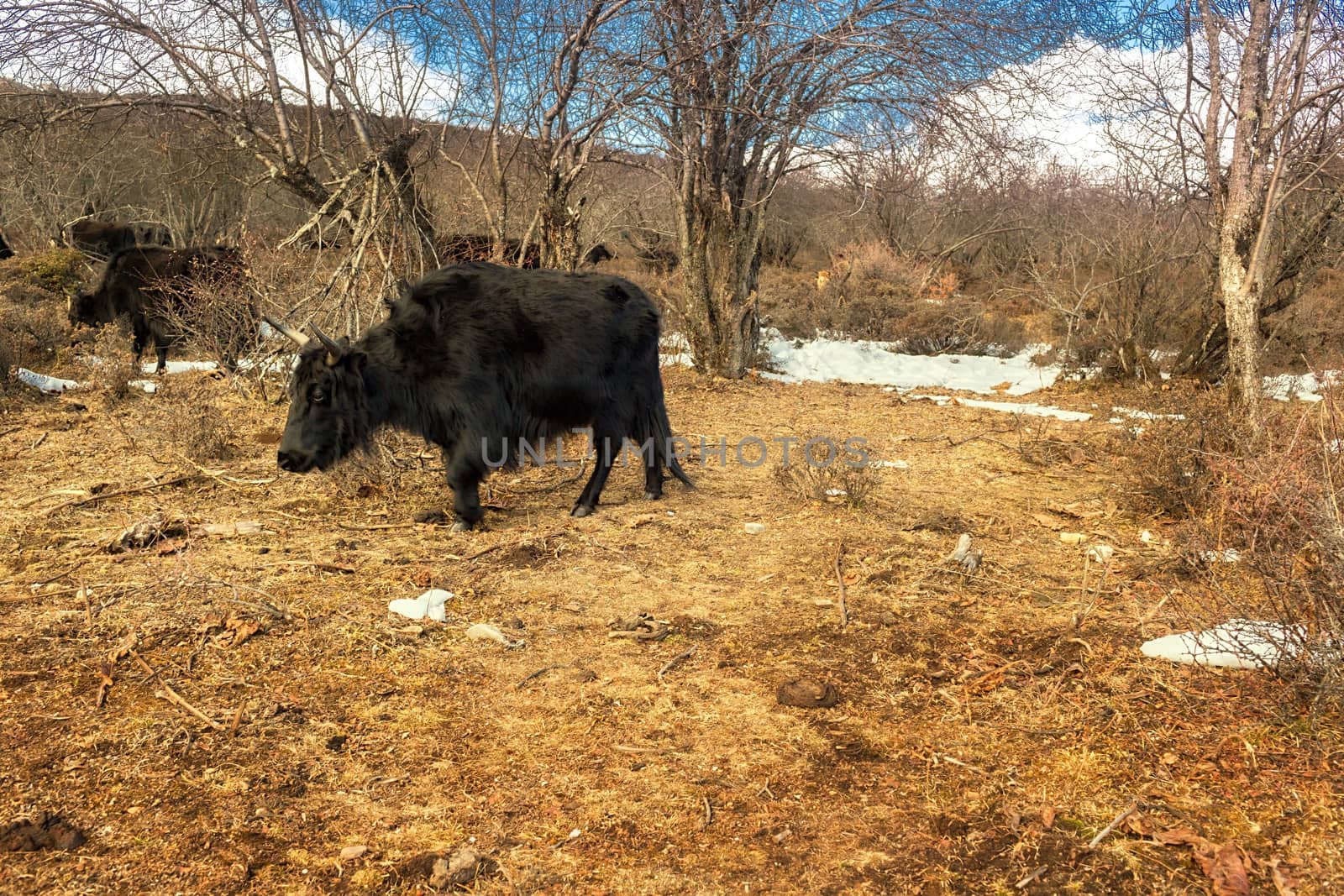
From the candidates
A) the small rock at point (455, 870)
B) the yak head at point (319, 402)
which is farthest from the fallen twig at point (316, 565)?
the small rock at point (455, 870)

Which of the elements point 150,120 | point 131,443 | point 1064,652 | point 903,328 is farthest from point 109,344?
point 903,328

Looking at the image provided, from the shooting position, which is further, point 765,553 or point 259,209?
point 259,209

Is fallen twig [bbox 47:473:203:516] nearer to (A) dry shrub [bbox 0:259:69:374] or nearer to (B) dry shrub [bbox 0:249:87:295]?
(A) dry shrub [bbox 0:259:69:374]

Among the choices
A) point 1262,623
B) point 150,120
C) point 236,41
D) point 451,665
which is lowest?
point 451,665

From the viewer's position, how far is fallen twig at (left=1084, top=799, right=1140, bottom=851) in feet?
7.86

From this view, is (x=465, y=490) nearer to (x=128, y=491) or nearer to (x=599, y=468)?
(x=599, y=468)

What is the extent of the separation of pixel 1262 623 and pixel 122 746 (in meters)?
4.02

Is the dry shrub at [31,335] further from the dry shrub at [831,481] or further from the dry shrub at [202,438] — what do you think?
the dry shrub at [831,481]

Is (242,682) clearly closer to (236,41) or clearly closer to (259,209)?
(236,41)

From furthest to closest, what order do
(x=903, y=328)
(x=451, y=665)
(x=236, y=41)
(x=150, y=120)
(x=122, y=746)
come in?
1. (x=903, y=328)
2. (x=150, y=120)
3. (x=236, y=41)
4. (x=451, y=665)
5. (x=122, y=746)

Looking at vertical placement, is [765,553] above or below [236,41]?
below

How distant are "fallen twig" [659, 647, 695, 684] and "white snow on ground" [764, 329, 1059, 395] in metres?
9.02

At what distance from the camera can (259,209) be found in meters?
24.0

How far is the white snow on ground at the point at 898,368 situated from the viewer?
1269cm
